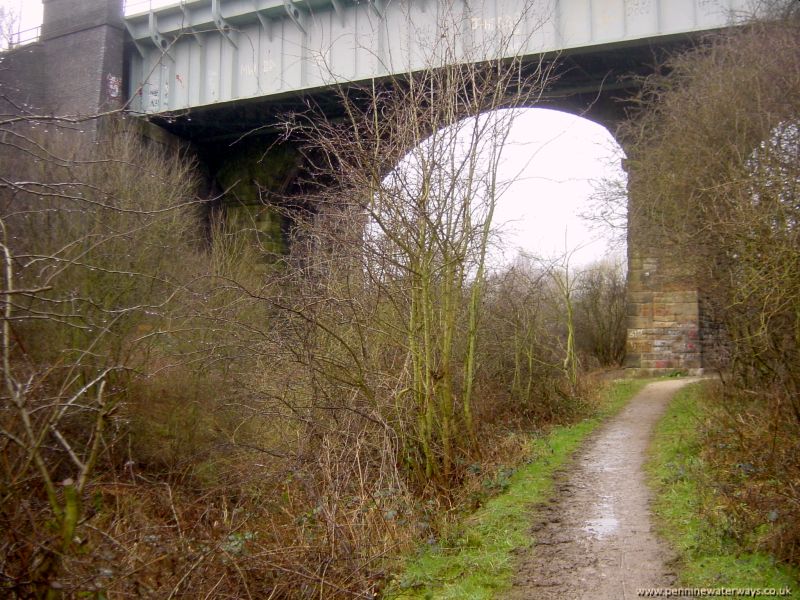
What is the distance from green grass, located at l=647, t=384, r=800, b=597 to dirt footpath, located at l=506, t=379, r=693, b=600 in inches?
5.7

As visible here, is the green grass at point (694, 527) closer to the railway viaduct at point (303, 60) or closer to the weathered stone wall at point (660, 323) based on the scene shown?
the railway viaduct at point (303, 60)

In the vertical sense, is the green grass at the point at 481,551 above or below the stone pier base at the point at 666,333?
below

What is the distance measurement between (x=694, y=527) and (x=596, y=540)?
29.0 inches

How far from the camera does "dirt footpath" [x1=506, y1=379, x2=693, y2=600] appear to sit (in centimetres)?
470

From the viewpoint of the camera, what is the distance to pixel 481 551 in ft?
18.0

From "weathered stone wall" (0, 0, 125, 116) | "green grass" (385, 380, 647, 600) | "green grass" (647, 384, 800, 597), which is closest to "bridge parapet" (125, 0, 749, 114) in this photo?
"weathered stone wall" (0, 0, 125, 116)

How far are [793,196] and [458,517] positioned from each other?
4.55m

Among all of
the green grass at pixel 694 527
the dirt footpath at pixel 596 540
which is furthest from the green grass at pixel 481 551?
the green grass at pixel 694 527

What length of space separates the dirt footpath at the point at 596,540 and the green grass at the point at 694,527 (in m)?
0.15

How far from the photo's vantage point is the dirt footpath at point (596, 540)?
15.4ft

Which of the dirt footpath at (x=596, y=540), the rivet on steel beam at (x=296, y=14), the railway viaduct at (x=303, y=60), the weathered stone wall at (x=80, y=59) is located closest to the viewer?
the dirt footpath at (x=596, y=540)

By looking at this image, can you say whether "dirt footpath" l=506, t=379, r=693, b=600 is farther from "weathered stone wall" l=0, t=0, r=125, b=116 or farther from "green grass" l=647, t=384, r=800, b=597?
"weathered stone wall" l=0, t=0, r=125, b=116

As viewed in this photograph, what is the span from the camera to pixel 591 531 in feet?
18.8

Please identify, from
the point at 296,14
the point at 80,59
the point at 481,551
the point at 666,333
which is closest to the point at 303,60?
the point at 296,14
